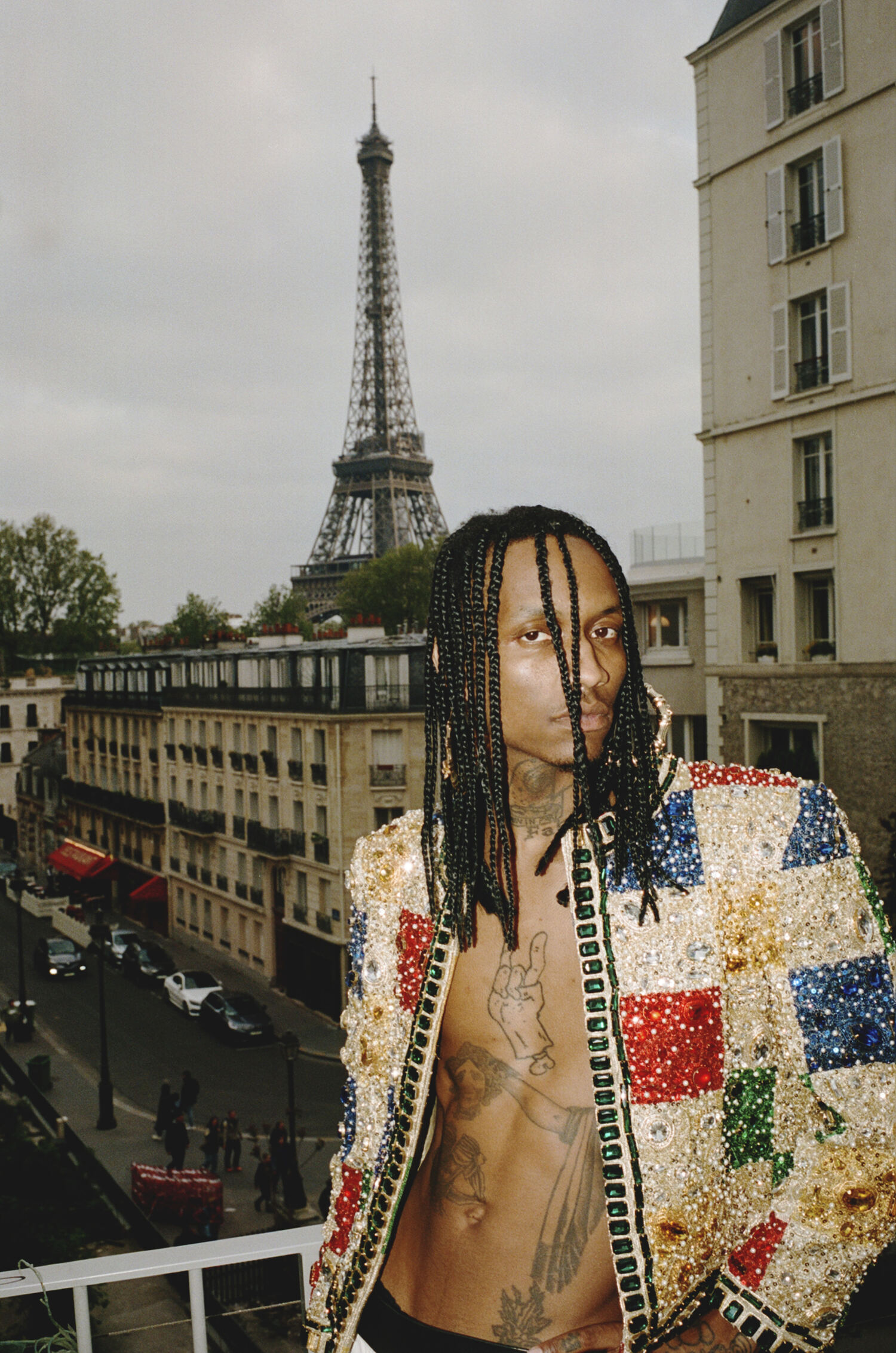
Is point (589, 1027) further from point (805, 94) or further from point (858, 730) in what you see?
point (805, 94)

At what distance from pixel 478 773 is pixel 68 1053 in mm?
19882

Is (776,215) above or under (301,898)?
above

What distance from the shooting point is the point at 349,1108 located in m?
1.79

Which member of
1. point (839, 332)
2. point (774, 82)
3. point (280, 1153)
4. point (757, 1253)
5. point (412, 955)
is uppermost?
point (774, 82)

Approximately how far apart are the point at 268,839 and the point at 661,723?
2126 centimetres

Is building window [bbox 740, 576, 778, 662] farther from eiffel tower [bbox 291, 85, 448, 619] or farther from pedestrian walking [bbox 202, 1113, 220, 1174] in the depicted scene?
eiffel tower [bbox 291, 85, 448, 619]

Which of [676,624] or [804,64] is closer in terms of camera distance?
[804,64]

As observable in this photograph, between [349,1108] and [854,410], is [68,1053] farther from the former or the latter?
[349,1108]

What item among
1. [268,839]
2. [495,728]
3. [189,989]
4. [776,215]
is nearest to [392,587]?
[268,839]

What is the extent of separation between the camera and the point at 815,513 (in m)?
12.6

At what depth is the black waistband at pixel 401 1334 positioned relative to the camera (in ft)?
5.05

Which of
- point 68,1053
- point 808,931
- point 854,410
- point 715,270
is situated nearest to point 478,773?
point 808,931

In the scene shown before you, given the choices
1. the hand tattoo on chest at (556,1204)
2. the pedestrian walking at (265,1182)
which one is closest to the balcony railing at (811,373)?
the pedestrian walking at (265,1182)

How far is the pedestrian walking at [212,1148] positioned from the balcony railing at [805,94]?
46.3ft
